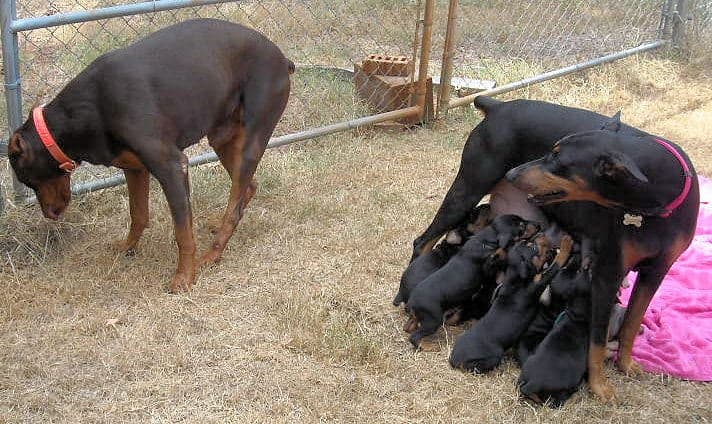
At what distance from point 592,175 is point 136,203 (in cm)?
288

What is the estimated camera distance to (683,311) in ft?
15.2

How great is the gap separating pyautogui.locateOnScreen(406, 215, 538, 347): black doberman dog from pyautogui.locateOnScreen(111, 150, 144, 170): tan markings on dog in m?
1.77

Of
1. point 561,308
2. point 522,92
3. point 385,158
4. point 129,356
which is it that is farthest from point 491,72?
point 129,356

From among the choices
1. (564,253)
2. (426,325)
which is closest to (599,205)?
(564,253)

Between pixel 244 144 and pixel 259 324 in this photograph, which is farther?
pixel 244 144

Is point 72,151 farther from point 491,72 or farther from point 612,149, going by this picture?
point 491,72

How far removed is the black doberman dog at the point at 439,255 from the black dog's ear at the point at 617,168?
4.39 ft

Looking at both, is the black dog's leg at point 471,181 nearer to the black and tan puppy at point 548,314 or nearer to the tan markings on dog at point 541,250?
the tan markings on dog at point 541,250

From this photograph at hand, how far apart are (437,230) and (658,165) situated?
154cm

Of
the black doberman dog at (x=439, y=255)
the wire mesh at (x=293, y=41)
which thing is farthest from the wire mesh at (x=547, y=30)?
the black doberman dog at (x=439, y=255)

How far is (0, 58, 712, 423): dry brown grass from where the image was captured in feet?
12.6

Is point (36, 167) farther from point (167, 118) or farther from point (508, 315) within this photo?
point (508, 315)

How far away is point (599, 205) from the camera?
383cm

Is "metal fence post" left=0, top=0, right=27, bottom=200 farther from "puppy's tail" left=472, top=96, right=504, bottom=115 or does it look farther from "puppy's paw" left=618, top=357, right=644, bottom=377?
"puppy's paw" left=618, top=357, right=644, bottom=377
